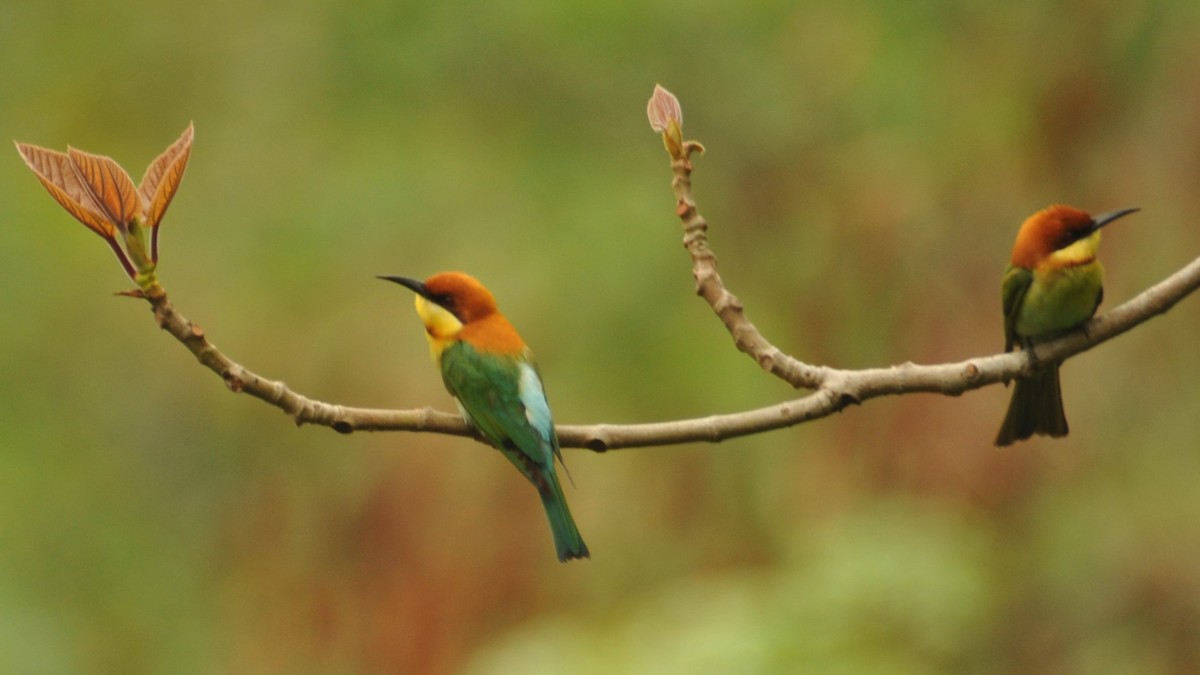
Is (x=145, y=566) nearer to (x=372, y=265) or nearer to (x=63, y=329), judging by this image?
(x=63, y=329)

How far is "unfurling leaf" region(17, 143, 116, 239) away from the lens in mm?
1882

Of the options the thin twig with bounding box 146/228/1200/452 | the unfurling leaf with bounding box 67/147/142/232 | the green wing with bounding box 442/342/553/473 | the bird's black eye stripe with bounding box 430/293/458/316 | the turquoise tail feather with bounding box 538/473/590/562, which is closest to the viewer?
the unfurling leaf with bounding box 67/147/142/232

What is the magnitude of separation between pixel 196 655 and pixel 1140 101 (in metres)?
6.05

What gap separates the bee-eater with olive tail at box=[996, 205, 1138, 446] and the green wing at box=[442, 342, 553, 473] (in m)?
0.92

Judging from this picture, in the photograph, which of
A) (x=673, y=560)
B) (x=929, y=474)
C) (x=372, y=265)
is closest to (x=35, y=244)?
(x=372, y=265)

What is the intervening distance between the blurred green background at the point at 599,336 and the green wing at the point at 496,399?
107 cm

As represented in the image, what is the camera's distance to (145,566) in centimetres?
859

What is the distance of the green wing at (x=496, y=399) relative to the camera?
2900mm

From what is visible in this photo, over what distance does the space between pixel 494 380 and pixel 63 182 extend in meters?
1.29

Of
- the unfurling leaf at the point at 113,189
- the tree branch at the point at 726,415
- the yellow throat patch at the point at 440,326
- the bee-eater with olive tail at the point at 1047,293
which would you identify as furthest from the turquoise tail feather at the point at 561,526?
the unfurling leaf at the point at 113,189

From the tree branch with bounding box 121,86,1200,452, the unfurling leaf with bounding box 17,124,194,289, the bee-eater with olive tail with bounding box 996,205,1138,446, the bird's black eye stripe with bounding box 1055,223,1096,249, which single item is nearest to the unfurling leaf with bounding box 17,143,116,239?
the unfurling leaf with bounding box 17,124,194,289

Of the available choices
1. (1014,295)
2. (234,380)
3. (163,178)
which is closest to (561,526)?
(234,380)

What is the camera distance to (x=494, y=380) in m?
3.07

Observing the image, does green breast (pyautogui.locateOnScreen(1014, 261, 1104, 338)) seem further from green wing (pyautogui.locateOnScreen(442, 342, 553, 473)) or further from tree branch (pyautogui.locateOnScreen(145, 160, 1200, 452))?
green wing (pyautogui.locateOnScreen(442, 342, 553, 473))
